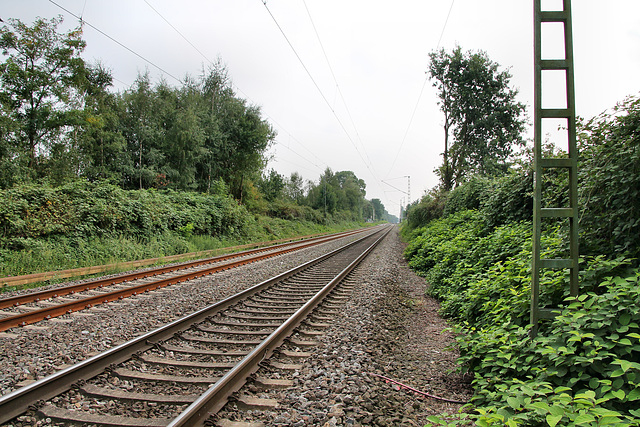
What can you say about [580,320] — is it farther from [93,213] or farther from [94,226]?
[93,213]

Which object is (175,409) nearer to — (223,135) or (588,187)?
(588,187)

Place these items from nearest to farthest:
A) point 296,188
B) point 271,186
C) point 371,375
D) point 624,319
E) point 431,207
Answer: point 624,319 → point 371,375 → point 431,207 → point 271,186 → point 296,188

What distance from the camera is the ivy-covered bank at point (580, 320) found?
2.22 metres

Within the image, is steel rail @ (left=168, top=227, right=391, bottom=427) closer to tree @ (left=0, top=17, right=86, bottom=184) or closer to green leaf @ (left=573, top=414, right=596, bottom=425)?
green leaf @ (left=573, top=414, right=596, bottom=425)

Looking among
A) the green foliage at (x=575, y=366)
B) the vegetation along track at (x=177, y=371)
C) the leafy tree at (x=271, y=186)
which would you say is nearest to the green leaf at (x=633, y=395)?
the green foliage at (x=575, y=366)

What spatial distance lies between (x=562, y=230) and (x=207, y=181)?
28.7 meters

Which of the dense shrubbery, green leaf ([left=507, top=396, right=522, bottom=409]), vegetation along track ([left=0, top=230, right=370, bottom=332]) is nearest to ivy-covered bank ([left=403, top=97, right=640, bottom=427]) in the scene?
green leaf ([left=507, top=396, right=522, bottom=409])

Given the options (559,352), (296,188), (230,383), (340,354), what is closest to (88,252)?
(230,383)

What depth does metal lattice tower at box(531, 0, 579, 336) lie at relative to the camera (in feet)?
10.8

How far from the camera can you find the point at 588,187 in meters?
4.00

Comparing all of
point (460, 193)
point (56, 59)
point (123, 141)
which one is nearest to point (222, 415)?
point (460, 193)

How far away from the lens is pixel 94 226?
1214 cm

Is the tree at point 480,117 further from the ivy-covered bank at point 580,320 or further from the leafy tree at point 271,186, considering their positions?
the leafy tree at point 271,186

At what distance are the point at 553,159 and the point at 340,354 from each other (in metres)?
3.18
